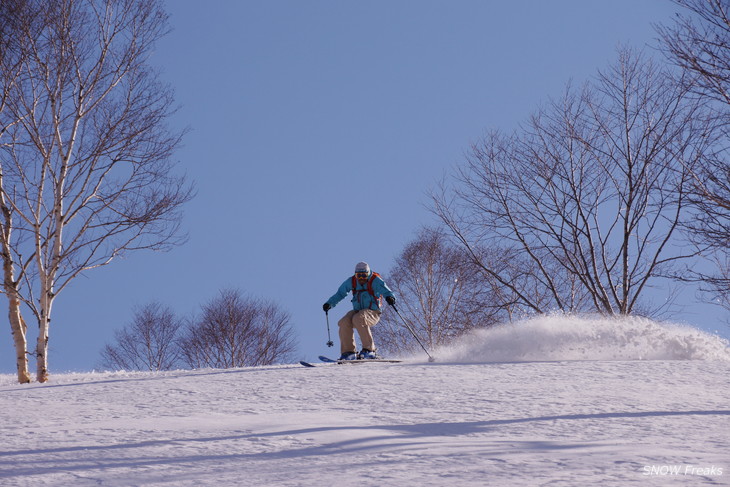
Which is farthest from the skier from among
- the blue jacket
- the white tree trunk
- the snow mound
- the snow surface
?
the white tree trunk

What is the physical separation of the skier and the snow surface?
1.81 metres

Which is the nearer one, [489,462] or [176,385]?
[489,462]

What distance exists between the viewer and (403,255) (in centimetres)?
2794

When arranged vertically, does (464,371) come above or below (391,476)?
above

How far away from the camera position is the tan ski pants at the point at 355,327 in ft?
42.2

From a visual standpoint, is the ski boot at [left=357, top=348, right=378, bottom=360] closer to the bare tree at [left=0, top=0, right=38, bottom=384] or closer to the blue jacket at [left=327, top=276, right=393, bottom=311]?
the blue jacket at [left=327, top=276, right=393, bottom=311]

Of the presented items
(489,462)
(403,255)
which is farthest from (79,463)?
(403,255)

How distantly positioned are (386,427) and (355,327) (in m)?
6.96

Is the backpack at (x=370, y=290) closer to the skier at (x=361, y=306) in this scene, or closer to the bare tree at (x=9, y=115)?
the skier at (x=361, y=306)

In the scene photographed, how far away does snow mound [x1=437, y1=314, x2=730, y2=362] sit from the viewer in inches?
486

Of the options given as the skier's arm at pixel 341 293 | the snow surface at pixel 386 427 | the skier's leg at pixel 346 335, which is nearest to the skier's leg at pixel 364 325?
the skier's leg at pixel 346 335

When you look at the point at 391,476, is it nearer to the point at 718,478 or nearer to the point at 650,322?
the point at 718,478

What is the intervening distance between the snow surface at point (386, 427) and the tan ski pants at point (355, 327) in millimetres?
1783

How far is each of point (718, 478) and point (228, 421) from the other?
3.90 m
